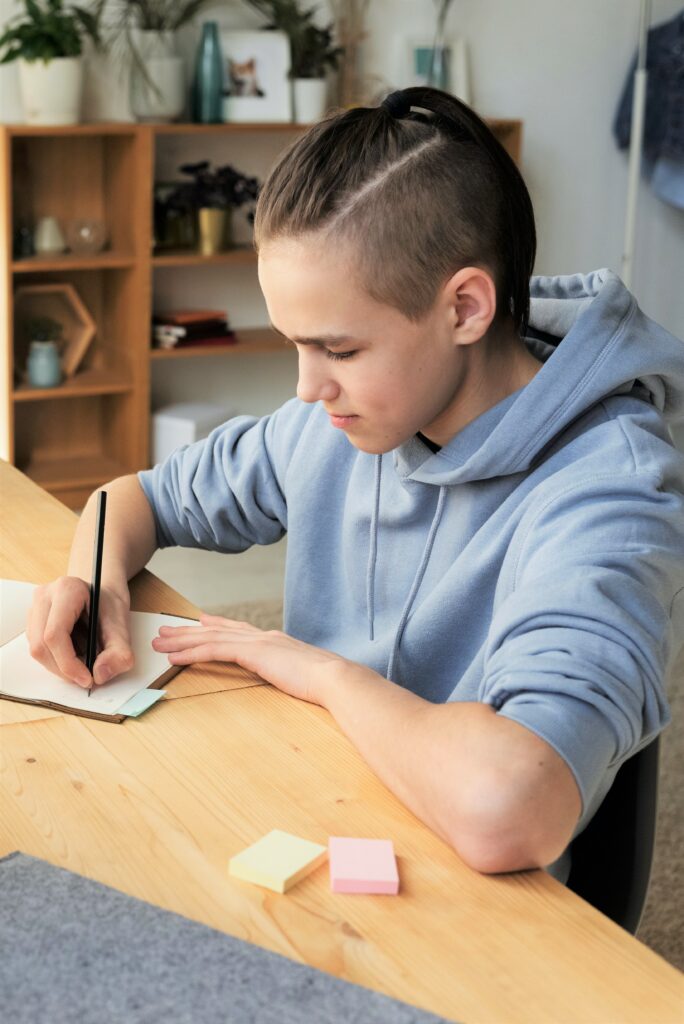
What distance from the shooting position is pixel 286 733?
3.45 ft

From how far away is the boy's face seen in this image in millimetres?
1066

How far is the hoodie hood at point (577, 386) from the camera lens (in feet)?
3.74

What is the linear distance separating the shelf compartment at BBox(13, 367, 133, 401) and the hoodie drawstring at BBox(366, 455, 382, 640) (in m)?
2.69

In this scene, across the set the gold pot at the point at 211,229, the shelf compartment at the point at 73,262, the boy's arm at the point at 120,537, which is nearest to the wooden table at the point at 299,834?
the boy's arm at the point at 120,537

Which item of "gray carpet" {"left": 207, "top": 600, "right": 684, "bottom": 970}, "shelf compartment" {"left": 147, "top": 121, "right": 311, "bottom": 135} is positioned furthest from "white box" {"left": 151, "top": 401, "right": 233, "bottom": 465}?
"gray carpet" {"left": 207, "top": 600, "right": 684, "bottom": 970}

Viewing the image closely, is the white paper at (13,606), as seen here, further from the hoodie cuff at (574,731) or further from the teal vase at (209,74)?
the teal vase at (209,74)

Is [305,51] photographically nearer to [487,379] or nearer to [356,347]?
[487,379]

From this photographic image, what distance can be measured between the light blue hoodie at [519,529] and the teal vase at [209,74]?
8.75ft

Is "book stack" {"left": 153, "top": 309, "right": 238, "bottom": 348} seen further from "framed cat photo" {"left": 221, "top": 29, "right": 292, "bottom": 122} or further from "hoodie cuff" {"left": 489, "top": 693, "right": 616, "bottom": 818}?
"hoodie cuff" {"left": 489, "top": 693, "right": 616, "bottom": 818}

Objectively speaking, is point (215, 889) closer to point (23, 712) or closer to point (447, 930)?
point (447, 930)

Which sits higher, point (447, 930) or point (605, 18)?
point (605, 18)

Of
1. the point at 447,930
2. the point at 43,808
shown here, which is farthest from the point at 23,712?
the point at 447,930

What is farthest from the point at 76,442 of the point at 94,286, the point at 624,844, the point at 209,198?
the point at 624,844

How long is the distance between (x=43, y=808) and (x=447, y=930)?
12.8 inches
